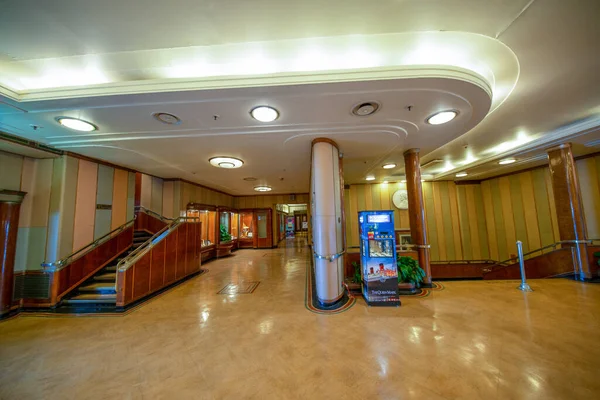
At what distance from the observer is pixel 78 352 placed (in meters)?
2.64

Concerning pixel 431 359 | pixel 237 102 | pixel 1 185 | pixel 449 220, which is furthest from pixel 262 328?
pixel 449 220

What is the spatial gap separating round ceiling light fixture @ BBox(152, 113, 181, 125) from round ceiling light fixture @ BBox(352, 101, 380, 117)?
9.32ft

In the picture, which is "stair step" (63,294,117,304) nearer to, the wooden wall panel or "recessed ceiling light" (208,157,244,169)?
the wooden wall panel

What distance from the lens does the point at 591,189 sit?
6.05m

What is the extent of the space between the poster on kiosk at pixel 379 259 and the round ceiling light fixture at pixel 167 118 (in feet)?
12.3

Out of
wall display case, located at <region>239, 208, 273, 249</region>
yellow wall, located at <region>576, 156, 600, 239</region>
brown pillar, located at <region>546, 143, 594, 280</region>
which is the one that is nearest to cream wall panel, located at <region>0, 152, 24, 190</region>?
wall display case, located at <region>239, 208, 273, 249</region>

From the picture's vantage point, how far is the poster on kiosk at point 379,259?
3.81 m

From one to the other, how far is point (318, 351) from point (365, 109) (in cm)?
343

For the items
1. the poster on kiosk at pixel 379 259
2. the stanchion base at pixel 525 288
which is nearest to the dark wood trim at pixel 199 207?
the poster on kiosk at pixel 379 259

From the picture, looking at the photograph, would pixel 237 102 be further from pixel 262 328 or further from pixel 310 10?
pixel 262 328

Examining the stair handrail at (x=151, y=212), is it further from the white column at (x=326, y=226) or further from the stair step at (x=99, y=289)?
the white column at (x=326, y=226)

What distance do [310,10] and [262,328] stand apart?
4003 mm

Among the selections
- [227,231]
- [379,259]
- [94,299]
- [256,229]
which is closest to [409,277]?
[379,259]

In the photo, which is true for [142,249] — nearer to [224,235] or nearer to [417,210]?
[224,235]
